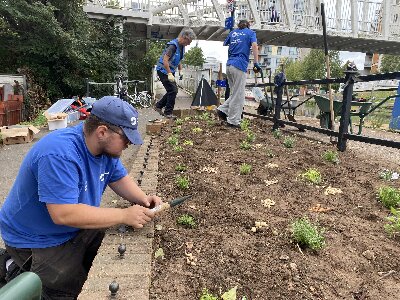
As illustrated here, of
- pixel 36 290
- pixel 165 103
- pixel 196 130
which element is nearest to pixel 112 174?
pixel 36 290

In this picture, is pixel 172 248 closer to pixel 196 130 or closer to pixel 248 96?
pixel 196 130

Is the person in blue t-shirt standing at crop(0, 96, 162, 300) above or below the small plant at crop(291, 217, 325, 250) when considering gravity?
above

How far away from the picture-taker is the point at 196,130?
6336 mm

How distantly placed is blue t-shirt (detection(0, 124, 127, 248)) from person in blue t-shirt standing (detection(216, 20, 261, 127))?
482 centimetres

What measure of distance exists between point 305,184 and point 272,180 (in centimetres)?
34

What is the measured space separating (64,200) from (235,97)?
5.31 metres

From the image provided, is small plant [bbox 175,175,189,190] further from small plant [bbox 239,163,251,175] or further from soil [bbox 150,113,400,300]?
small plant [bbox 239,163,251,175]

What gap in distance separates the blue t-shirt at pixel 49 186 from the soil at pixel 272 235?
62cm

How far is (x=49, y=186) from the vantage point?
6.18ft

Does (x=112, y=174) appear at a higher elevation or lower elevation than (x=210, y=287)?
higher

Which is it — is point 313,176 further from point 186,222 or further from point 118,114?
point 118,114

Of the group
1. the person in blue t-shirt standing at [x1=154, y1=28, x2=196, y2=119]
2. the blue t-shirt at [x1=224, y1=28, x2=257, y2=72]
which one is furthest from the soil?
the person in blue t-shirt standing at [x1=154, y1=28, x2=196, y2=119]

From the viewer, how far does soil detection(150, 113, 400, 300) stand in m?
2.04

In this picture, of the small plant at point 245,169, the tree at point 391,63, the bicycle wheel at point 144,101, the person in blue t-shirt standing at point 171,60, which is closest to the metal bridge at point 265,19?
the bicycle wheel at point 144,101
